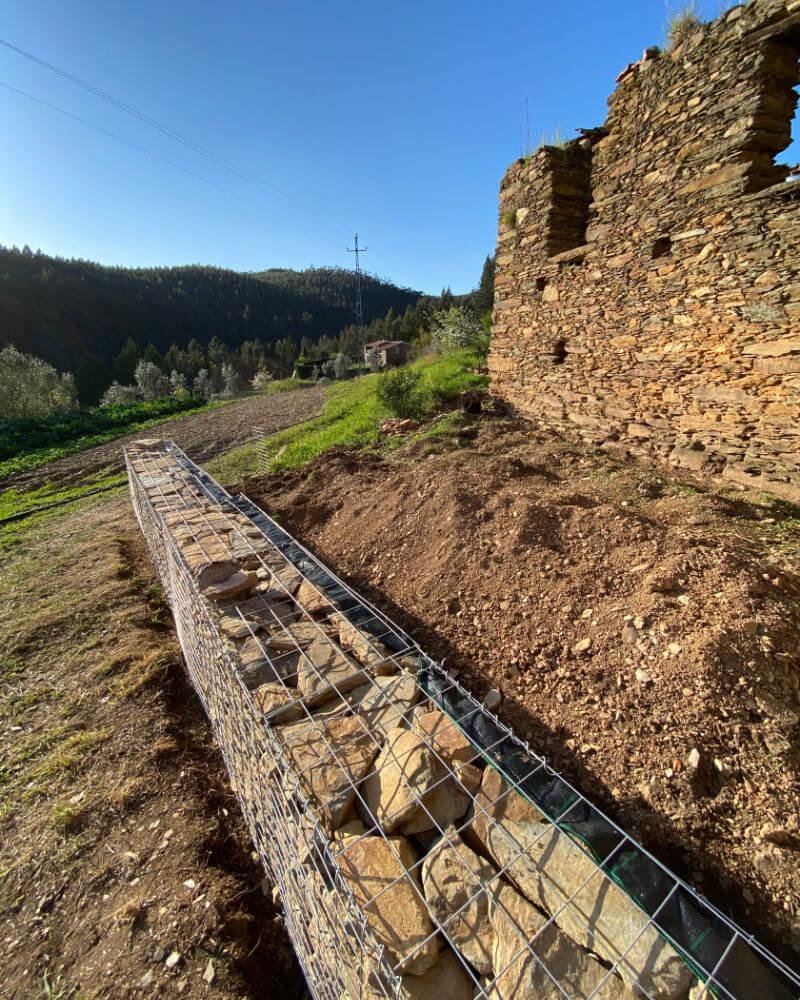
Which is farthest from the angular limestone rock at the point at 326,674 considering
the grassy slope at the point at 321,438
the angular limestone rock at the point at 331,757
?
the grassy slope at the point at 321,438

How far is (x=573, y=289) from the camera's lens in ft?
17.4

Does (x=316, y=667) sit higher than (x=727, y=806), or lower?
higher

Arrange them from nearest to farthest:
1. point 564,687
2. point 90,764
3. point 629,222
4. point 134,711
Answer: point 564,687, point 90,764, point 134,711, point 629,222

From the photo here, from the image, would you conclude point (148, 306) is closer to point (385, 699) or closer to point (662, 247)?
point (662, 247)

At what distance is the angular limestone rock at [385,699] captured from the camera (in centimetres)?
187

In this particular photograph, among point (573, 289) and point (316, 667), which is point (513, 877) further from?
point (573, 289)

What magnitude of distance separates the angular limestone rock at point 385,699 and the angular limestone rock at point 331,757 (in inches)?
2.9

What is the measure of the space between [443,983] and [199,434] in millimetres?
13694

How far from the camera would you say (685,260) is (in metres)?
4.09

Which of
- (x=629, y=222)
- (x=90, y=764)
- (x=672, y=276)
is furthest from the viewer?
(x=629, y=222)

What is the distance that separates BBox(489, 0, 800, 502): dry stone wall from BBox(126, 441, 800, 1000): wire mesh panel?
341 cm

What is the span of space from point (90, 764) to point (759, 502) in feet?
16.8

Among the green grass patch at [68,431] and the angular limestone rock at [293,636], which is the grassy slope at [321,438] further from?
the green grass patch at [68,431]

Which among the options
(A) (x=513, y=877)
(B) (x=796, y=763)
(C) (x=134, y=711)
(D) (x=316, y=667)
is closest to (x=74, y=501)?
(C) (x=134, y=711)
